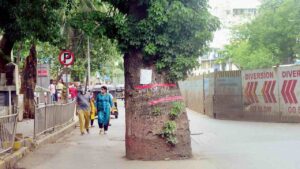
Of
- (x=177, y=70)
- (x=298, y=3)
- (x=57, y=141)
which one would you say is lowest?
(x=57, y=141)

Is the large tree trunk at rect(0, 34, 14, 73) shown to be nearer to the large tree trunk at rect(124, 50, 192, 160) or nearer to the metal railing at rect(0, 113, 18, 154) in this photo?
the metal railing at rect(0, 113, 18, 154)

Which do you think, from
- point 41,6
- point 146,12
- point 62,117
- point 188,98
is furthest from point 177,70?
point 188,98

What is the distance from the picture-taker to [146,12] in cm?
1070

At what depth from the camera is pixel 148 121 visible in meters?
10.5

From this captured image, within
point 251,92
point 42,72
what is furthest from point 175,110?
point 42,72

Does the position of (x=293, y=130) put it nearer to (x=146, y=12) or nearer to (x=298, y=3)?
(x=146, y=12)

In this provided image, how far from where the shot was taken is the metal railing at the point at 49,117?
13.9 meters

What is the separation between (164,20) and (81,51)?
104 feet

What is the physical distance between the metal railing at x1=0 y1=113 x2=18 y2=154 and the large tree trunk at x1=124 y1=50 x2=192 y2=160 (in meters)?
2.44

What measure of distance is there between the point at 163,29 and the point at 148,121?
1927 mm

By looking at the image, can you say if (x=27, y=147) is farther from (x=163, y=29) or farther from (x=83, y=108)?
(x=83, y=108)

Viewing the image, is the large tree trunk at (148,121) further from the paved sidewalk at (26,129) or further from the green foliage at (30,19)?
the paved sidewalk at (26,129)

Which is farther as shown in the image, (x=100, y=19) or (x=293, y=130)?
(x=293, y=130)

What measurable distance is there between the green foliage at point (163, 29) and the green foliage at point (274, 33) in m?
29.7
